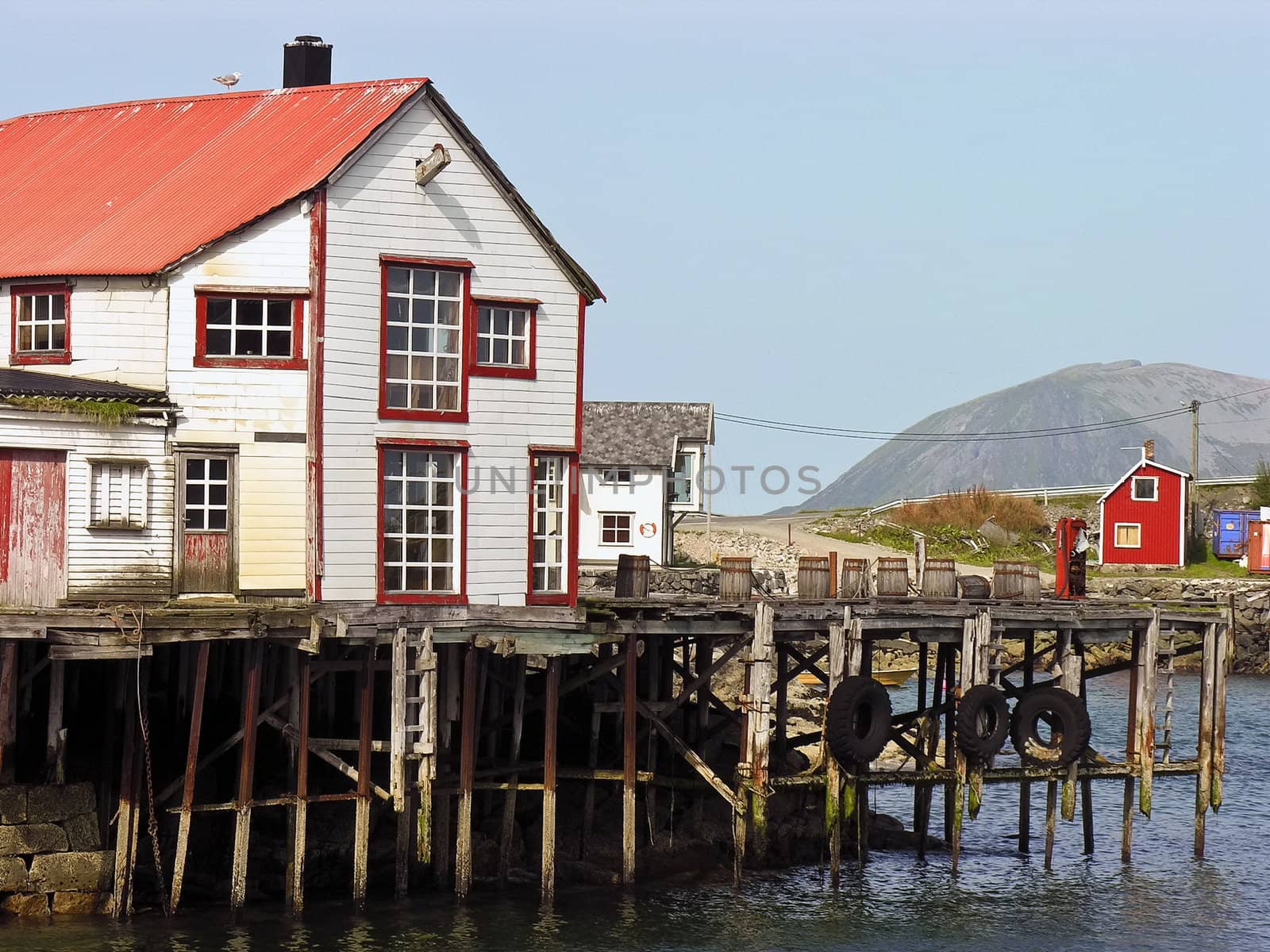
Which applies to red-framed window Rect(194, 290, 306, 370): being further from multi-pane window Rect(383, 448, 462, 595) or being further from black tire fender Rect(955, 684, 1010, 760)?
black tire fender Rect(955, 684, 1010, 760)

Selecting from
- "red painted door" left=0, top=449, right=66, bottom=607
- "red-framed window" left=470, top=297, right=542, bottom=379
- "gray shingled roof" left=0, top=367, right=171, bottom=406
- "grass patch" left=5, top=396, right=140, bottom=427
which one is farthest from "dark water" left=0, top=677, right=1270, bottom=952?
"red-framed window" left=470, top=297, right=542, bottom=379

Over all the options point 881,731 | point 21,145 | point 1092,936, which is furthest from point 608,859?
point 21,145

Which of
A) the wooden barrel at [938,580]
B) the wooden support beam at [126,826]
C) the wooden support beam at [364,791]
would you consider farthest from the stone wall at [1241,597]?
the wooden support beam at [126,826]

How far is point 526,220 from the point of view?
32.8m

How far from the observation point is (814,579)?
38031 millimetres

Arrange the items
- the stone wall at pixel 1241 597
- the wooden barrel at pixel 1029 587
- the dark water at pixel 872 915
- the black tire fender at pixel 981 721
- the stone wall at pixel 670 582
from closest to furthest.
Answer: the dark water at pixel 872 915 < the black tire fender at pixel 981 721 < the wooden barrel at pixel 1029 587 < the stone wall at pixel 670 582 < the stone wall at pixel 1241 597

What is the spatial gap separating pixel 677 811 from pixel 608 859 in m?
2.24

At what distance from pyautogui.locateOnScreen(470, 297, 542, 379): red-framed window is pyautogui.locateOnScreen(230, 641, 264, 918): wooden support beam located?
6432 mm

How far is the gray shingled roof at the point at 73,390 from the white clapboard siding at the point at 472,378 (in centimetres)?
294

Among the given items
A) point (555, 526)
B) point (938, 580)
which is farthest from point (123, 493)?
point (938, 580)

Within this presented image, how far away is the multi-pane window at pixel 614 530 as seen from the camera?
233 ft

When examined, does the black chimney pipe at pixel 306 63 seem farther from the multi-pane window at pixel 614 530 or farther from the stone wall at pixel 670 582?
the multi-pane window at pixel 614 530

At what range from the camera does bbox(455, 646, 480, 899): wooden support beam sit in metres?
31.6

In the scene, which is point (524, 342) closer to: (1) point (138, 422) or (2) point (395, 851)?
(1) point (138, 422)
